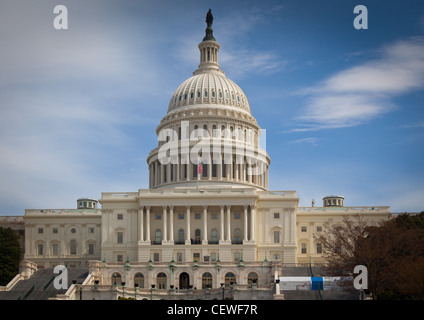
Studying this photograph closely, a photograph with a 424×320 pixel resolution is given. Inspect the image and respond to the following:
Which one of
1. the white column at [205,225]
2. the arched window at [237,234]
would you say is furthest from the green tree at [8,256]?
the arched window at [237,234]

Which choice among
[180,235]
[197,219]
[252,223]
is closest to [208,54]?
[197,219]

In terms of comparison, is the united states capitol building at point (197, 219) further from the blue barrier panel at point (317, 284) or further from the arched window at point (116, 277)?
the blue barrier panel at point (317, 284)

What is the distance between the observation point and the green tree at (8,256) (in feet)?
382

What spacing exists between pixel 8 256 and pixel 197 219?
33.0m

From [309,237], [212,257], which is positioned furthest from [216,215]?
[309,237]

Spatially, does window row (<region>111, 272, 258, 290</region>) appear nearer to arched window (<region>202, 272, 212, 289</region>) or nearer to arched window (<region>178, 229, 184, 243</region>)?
arched window (<region>202, 272, 212, 289</region>)

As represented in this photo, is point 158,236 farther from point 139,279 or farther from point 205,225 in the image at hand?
point 139,279

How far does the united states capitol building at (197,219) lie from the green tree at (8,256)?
465 cm

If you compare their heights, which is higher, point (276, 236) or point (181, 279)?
point (276, 236)

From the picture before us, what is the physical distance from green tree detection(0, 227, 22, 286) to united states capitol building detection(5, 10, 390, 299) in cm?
465

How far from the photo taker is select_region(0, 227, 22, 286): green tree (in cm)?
11632

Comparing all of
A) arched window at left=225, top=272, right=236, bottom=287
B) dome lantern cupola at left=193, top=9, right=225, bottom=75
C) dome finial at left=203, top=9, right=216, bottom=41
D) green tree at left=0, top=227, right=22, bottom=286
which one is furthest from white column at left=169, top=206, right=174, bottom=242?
dome finial at left=203, top=9, right=216, bottom=41

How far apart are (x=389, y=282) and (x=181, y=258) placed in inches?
1918

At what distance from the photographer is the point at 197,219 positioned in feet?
443
